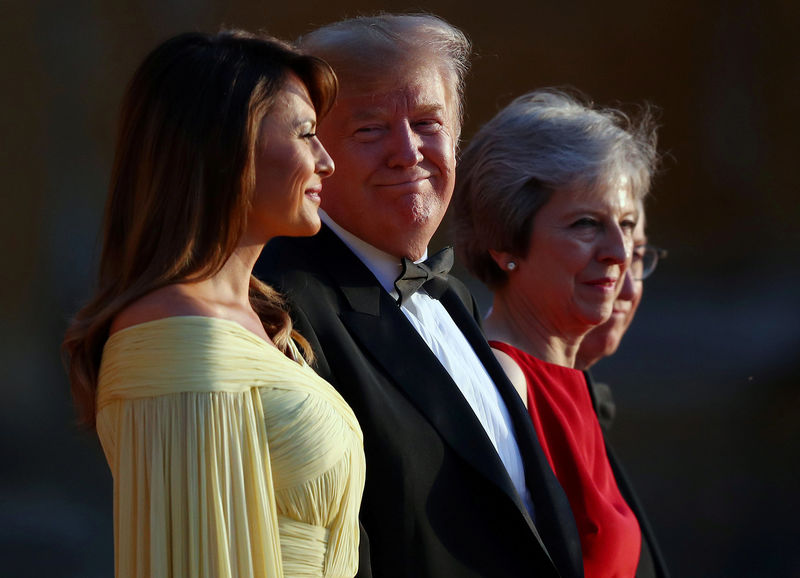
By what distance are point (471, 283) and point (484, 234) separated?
190 inches

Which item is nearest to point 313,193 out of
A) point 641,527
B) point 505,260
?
point 505,260

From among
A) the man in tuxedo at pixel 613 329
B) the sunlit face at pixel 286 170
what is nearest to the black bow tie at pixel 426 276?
the sunlit face at pixel 286 170

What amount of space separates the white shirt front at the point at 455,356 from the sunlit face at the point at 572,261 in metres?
0.68

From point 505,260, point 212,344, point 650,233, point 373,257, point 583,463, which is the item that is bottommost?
point 650,233

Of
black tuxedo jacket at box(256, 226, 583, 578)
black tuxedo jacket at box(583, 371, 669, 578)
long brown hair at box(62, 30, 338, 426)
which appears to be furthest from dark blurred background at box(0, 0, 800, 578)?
long brown hair at box(62, 30, 338, 426)

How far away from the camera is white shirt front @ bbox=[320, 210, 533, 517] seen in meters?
2.52

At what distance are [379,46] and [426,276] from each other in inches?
20.8

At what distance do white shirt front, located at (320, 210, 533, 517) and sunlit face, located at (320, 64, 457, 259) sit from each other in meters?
0.03

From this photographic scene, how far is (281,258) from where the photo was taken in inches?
94.6

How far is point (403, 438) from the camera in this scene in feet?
7.32

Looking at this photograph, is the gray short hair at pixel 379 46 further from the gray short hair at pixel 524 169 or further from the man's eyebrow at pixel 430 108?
the gray short hair at pixel 524 169

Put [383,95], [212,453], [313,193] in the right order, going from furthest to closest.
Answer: [383,95]
[313,193]
[212,453]

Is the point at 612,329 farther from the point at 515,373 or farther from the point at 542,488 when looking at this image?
the point at 542,488

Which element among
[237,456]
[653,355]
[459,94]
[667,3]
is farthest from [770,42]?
[237,456]
